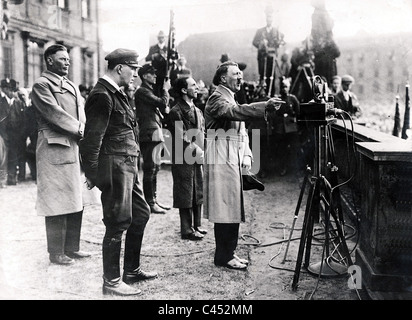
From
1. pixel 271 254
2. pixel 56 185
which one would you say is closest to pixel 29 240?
pixel 56 185

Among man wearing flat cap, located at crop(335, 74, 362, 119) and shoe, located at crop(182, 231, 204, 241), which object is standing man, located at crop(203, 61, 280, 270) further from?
man wearing flat cap, located at crop(335, 74, 362, 119)

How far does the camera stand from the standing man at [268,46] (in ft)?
33.3

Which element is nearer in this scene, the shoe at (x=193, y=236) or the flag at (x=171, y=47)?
the shoe at (x=193, y=236)

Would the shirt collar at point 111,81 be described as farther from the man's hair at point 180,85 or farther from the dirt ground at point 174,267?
the man's hair at point 180,85

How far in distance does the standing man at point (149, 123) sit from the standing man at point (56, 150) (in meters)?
2.06

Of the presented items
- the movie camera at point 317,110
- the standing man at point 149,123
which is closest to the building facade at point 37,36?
the standing man at point 149,123

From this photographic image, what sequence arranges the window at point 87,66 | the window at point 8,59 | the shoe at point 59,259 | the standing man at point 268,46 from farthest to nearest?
the window at point 87,66
the window at point 8,59
the standing man at point 268,46
the shoe at point 59,259

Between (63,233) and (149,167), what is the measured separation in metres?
2.33

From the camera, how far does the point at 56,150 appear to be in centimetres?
437

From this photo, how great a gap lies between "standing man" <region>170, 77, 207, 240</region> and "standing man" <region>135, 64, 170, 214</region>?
3.67ft

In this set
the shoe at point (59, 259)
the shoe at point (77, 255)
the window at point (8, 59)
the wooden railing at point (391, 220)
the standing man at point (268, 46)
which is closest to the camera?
the wooden railing at point (391, 220)

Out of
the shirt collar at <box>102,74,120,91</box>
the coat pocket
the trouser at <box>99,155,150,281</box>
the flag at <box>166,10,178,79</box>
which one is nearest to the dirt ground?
the trouser at <box>99,155,150,281</box>

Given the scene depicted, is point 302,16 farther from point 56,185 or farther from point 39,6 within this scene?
point 39,6

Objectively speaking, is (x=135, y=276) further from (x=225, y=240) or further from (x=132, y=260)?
(x=225, y=240)
